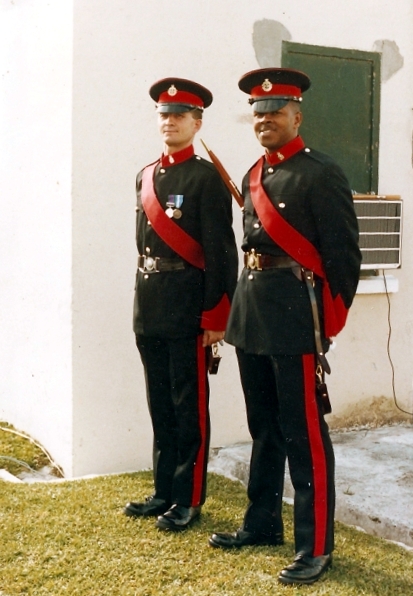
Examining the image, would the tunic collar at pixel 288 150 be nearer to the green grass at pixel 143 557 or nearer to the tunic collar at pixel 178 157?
the tunic collar at pixel 178 157

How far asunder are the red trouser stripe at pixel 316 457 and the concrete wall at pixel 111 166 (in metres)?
1.77

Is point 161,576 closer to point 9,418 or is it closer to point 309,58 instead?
point 9,418

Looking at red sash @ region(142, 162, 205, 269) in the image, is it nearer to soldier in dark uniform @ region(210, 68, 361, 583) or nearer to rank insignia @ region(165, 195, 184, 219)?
rank insignia @ region(165, 195, 184, 219)

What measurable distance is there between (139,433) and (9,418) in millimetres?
1241

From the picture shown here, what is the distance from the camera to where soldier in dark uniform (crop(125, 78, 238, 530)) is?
4148mm

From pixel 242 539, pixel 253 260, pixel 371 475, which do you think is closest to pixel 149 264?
pixel 253 260

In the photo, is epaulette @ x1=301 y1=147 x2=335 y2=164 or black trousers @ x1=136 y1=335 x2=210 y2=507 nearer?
epaulette @ x1=301 y1=147 x2=335 y2=164

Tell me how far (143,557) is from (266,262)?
52.6 inches

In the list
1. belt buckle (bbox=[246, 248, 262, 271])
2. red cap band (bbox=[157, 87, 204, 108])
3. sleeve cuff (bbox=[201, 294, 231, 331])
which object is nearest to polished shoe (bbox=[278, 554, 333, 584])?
sleeve cuff (bbox=[201, 294, 231, 331])

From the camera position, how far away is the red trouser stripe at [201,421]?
14.0 ft

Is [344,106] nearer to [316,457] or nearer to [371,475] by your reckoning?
[371,475]

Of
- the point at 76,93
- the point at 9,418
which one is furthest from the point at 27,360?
the point at 76,93

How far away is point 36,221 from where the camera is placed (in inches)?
220

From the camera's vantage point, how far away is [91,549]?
13.0ft
